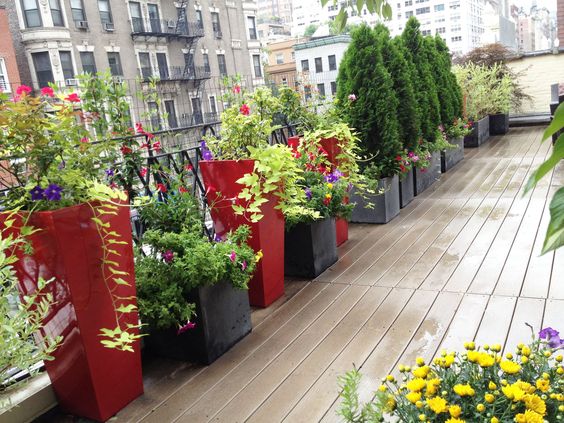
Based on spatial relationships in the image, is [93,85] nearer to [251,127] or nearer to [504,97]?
[251,127]

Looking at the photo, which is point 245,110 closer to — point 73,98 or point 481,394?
point 73,98

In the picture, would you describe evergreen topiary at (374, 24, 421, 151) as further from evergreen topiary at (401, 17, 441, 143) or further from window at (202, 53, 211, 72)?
window at (202, 53, 211, 72)

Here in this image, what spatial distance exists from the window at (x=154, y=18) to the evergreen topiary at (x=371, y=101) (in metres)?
16.7

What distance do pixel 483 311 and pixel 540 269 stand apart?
0.76 m

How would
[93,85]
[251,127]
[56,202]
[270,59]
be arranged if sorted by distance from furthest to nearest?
1. [270,59]
2. [251,127]
3. [93,85]
4. [56,202]

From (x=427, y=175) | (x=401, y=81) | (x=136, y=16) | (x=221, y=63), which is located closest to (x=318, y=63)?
(x=221, y=63)

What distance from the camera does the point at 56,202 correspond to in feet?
5.48

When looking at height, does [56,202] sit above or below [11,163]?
below

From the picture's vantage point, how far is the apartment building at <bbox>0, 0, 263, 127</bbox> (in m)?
15.1

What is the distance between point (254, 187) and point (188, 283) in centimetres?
A: 71

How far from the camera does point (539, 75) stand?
35.7 ft

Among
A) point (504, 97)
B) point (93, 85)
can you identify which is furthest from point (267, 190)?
point (504, 97)

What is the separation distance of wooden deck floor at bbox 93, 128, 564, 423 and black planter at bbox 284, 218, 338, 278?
104mm

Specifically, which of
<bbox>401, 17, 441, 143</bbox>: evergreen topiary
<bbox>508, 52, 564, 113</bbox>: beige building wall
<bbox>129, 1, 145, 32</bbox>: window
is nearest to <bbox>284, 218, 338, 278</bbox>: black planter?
<bbox>401, 17, 441, 143</bbox>: evergreen topiary
